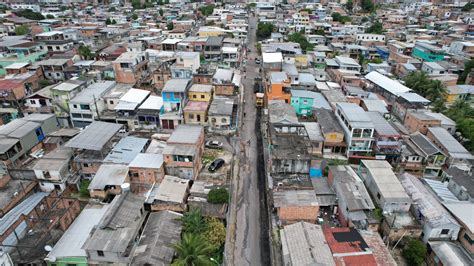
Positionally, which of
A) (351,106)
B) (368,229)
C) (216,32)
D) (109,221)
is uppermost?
(216,32)

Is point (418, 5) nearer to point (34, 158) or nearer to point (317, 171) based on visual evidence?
point (317, 171)

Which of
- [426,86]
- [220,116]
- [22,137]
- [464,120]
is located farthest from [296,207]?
[426,86]

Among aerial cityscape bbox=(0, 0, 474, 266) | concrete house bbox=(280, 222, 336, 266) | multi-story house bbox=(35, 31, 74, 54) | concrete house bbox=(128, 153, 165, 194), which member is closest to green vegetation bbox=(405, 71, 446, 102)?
aerial cityscape bbox=(0, 0, 474, 266)

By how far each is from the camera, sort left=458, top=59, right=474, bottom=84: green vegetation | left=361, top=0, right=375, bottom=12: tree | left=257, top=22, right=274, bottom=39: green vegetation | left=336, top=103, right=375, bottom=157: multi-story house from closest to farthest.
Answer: left=336, top=103, right=375, bottom=157: multi-story house, left=458, top=59, right=474, bottom=84: green vegetation, left=257, top=22, right=274, bottom=39: green vegetation, left=361, top=0, right=375, bottom=12: tree

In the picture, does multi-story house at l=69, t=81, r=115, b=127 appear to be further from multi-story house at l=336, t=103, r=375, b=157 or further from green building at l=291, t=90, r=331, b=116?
multi-story house at l=336, t=103, r=375, b=157

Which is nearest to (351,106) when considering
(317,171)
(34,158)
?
(317,171)

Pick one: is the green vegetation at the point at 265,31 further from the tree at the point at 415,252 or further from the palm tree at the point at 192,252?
the palm tree at the point at 192,252
